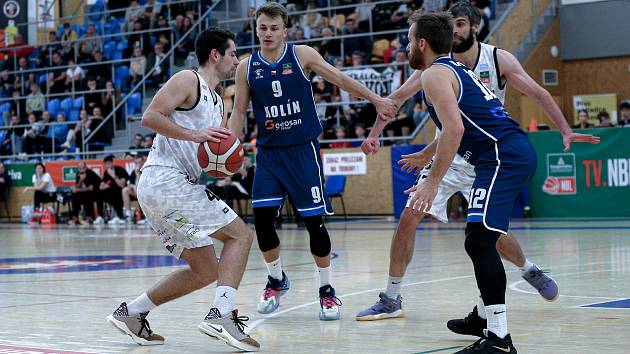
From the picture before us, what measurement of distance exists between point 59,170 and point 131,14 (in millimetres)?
6251

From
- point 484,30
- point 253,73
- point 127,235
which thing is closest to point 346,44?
point 484,30

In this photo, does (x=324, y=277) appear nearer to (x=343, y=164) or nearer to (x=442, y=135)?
(x=442, y=135)

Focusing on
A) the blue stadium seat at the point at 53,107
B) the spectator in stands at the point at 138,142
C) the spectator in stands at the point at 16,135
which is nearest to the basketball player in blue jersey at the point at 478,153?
the spectator in stands at the point at 138,142

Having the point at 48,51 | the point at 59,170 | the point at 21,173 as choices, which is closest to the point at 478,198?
the point at 59,170

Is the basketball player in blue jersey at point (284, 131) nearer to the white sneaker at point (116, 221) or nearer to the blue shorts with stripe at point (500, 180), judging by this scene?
the blue shorts with stripe at point (500, 180)

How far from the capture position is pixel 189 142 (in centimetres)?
648

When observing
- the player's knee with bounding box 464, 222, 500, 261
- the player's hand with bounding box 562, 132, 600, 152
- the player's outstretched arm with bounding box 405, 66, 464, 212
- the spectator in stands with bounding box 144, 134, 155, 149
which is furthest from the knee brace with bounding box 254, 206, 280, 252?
the spectator in stands with bounding box 144, 134, 155, 149

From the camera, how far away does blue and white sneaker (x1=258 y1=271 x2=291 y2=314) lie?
297 inches

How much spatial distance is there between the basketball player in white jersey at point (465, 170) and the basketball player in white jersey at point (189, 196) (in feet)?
4.24

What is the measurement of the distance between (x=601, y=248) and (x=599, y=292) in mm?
4529

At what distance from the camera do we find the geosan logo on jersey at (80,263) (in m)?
11.9

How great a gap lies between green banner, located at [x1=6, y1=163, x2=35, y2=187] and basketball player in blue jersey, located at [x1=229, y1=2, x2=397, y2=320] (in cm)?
2168

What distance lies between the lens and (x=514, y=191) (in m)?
5.62

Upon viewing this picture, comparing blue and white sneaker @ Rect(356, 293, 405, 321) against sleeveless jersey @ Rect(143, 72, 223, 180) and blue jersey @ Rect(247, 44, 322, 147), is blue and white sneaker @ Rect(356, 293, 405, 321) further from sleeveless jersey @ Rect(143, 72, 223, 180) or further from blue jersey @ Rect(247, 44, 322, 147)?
sleeveless jersey @ Rect(143, 72, 223, 180)
